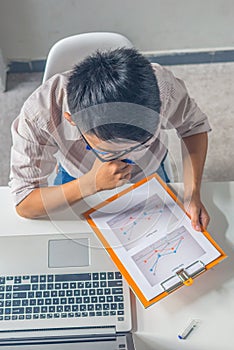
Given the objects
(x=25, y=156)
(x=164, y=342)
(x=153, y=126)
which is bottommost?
(x=164, y=342)

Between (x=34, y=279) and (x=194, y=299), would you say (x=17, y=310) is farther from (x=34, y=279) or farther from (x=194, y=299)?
(x=194, y=299)

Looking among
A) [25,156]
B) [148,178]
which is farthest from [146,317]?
[25,156]

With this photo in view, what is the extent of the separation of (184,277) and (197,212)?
149 millimetres

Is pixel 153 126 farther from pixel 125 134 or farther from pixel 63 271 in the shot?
pixel 63 271

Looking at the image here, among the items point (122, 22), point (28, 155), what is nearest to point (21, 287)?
point (28, 155)

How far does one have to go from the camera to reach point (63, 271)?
1.02m

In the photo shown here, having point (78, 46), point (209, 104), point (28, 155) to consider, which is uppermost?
point (78, 46)

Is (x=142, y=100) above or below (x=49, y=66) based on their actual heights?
above

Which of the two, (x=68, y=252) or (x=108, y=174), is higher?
(x=108, y=174)

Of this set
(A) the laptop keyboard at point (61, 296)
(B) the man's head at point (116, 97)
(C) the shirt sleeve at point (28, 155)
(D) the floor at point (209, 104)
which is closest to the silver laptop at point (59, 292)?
(A) the laptop keyboard at point (61, 296)

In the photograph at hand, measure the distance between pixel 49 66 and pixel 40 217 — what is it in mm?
386

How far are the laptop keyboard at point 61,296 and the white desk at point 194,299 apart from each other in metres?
0.06

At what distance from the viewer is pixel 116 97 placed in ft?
2.72

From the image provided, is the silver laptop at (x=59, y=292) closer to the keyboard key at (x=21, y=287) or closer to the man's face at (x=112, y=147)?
the keyboard key at (x=21, y=287)
